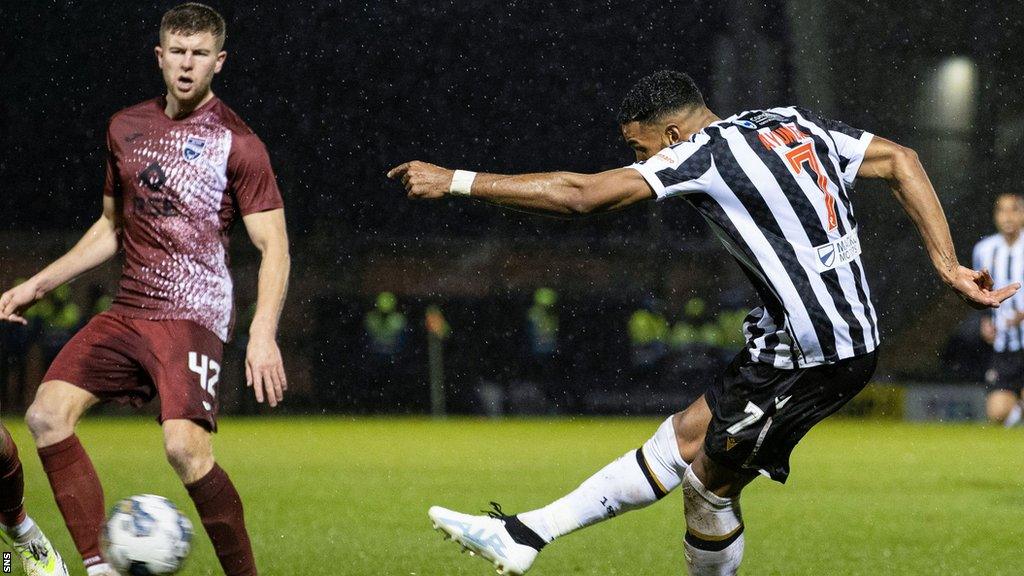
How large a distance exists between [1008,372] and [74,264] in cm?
692

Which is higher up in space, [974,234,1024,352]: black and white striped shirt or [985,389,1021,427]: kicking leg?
[974,234,1024,352]: black and white striped shirt

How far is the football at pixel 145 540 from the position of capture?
374cm

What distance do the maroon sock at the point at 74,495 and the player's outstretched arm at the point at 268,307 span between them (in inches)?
24.7

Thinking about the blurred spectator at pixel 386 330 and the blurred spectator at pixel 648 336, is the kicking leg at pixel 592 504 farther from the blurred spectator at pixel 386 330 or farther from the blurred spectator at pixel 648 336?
the blurred spectator at pixel 386 330

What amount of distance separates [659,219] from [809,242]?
66.6ft

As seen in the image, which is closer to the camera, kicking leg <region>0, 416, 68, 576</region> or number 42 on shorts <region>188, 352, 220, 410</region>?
number 42 on shorts <region>188, 352, 220, 410</region>

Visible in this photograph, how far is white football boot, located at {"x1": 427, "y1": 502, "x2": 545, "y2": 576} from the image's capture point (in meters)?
3.91

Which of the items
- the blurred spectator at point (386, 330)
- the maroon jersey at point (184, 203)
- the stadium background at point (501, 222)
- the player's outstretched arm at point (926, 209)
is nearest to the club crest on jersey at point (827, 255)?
the player's outstretched arm at point (926, 209)

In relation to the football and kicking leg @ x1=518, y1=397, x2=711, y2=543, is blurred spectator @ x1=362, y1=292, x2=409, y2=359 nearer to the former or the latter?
kicking leg @ x1=518, y1=397, x2=711, y2=543

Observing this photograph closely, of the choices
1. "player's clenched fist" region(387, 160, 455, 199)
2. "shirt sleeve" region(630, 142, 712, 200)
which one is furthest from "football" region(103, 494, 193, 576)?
"shirt sleeve" region(630, 142, 712, 200)

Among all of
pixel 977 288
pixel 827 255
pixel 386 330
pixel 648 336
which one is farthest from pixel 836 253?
pixel 386 330

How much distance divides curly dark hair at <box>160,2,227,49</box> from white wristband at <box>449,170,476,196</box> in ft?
3.89

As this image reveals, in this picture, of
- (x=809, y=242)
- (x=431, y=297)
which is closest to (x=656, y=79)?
(x=809, y=242)

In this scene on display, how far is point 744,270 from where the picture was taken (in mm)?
3875
